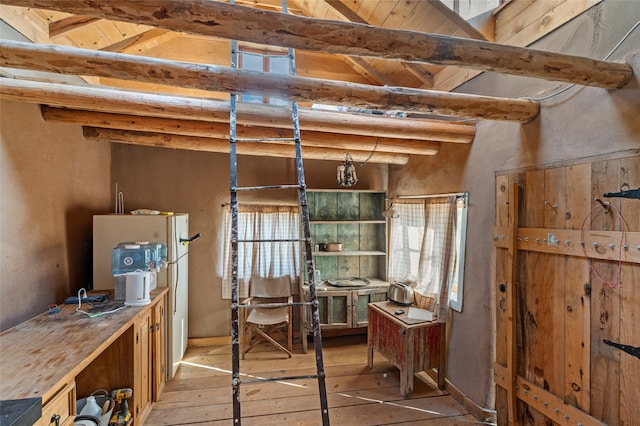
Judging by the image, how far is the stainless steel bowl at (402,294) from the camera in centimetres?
321

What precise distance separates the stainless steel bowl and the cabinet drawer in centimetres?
268

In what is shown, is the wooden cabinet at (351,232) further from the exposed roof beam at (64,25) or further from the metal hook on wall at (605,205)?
the exposed roof beam at (64,25)

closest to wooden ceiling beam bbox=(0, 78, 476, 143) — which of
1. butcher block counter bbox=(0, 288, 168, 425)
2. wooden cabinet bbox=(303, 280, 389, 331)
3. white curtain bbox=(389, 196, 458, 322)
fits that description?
white curtain bbox=(389, 196, 458, 322)

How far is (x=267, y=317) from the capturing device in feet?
11.4

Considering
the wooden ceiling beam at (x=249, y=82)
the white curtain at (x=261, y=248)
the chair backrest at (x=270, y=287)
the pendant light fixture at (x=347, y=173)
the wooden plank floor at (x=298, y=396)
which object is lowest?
the wooden plank floor at (x=298, y=396)

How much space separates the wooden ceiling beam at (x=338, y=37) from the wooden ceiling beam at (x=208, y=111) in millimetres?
1024

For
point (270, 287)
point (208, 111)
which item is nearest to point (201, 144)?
point (208, 111)

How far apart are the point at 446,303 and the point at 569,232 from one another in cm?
135

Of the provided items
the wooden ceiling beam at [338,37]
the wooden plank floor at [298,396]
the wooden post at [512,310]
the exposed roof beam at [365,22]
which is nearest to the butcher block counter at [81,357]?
the wooden plank floor at [298,396]

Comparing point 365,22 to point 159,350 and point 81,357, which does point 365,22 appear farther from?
point 159,350

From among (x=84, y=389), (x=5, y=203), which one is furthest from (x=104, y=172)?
(x=84, y=389)

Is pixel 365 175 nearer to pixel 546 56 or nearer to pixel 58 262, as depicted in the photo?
pixel 546 56

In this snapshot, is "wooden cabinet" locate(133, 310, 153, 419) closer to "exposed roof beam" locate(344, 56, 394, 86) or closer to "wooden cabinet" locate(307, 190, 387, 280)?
"wooden cabinet" locate(307, 190, 387, 280)

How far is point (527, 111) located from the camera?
6.43ft
